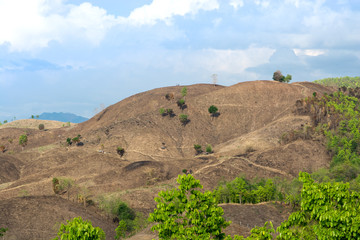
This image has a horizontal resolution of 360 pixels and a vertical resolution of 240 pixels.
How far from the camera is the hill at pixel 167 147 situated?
74000 mm

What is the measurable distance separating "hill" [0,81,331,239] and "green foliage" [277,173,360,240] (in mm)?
34691

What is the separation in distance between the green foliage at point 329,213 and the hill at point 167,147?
114 ft

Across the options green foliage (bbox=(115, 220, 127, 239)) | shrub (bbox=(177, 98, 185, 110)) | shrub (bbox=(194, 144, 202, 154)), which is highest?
shrub (bbox=(177, 98, 185, 110))

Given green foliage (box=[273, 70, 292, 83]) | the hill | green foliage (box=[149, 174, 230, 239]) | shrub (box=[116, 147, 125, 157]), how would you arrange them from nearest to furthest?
green foliage (box=[149, 174, 230, 239]), the hill, shrub (box=[116, 147, 125, 157]), green foliage (box=[273, 70, 292, 83])

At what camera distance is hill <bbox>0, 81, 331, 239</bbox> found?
74.0m

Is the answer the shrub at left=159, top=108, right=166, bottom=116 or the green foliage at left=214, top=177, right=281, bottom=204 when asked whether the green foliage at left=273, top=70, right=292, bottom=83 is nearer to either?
the shrub at left=159, top=108, right=166, bottom=116

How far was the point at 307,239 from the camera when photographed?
16.1 m

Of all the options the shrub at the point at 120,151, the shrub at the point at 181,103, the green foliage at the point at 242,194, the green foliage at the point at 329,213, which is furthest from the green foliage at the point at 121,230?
the shrub at the point at 181,103

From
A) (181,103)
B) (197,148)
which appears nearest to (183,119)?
(181,103)

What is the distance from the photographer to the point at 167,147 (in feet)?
351

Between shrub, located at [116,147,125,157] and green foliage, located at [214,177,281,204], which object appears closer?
green foliage, located at [214,177,281,204]

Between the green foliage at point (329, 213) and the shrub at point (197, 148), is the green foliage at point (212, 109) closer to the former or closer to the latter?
the shrub at point (197, 148)

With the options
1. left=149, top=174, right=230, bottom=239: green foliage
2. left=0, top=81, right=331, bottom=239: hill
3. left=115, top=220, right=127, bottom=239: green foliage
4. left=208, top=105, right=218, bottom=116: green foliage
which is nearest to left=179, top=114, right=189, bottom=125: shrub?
left=0, top=81, right=331, bottom=239: hill

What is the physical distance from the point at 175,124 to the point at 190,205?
10236 cm
